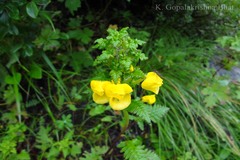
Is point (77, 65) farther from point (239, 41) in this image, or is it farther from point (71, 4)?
point (239, 41)

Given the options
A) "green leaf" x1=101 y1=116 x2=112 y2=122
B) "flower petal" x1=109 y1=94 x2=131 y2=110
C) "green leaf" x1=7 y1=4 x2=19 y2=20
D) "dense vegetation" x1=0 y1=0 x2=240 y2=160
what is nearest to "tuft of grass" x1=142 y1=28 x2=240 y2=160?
"dense vegetation" x1=0 y1=0 x2=240 y2=160

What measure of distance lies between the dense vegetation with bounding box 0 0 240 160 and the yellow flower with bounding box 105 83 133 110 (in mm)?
408

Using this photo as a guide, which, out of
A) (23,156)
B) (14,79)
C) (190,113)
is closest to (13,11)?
(14,79)

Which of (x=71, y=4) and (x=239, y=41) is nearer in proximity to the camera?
(x=71, y=4)

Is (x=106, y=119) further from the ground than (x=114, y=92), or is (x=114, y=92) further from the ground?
(x=114, y=92)

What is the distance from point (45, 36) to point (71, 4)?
26 centimetres

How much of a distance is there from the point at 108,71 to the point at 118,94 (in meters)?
0.50

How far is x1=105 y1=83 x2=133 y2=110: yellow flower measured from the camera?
85 cm

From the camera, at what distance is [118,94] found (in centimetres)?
86

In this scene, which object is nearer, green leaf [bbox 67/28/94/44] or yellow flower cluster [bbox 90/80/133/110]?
yellow flower cluster [bbox 90/80/133/110]

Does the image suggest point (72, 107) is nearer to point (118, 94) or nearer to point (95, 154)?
point (95, 154)

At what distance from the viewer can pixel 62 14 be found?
2.12m

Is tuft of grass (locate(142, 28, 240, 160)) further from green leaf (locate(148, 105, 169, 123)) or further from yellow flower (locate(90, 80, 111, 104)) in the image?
yellow flower (locate(90, 80, 111, 104))

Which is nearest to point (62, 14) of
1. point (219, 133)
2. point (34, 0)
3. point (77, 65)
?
point (77, 65)
